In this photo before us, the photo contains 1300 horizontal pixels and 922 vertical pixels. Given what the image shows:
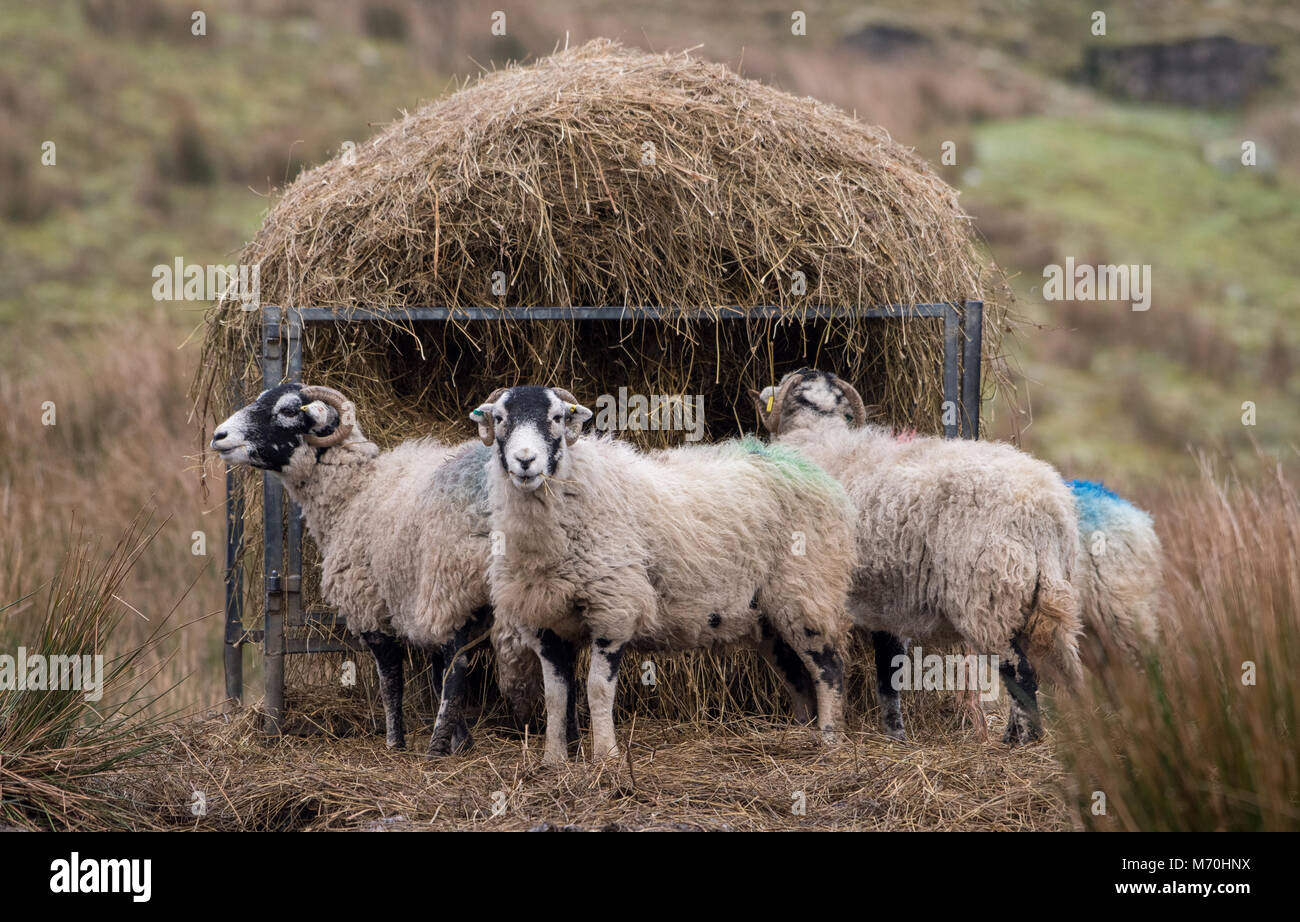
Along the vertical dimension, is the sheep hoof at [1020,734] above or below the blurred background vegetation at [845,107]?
below

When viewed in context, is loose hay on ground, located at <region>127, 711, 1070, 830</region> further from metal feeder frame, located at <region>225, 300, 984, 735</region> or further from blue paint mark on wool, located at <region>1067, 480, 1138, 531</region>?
blue paint mark on wool, located at <region>1067, 480, 1138, 531</region>

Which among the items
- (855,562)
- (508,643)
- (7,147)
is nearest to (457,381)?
(508,643)

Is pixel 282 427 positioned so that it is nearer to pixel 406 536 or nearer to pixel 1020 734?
pixel 406 536

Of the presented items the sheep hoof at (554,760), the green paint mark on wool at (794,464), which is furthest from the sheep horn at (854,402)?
the sheep hoof at (554,760)

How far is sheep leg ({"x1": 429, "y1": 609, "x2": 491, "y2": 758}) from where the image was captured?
8.24 m

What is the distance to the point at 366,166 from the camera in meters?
9.89

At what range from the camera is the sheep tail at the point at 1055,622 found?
793 cm

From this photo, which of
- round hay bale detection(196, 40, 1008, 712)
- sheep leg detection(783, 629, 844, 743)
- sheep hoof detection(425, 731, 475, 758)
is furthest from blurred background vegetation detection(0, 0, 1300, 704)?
sheep leg detection(783, 629, 844, 743)

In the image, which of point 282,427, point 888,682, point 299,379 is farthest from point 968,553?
point 299,379

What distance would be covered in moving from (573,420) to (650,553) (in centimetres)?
84

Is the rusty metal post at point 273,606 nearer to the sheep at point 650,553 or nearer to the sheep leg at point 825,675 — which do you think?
the sheep at point 650,553

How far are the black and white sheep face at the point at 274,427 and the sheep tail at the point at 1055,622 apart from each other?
423 centimetres

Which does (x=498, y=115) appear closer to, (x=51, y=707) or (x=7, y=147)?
(x=51, y=707)

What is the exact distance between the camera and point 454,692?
8.33 m
